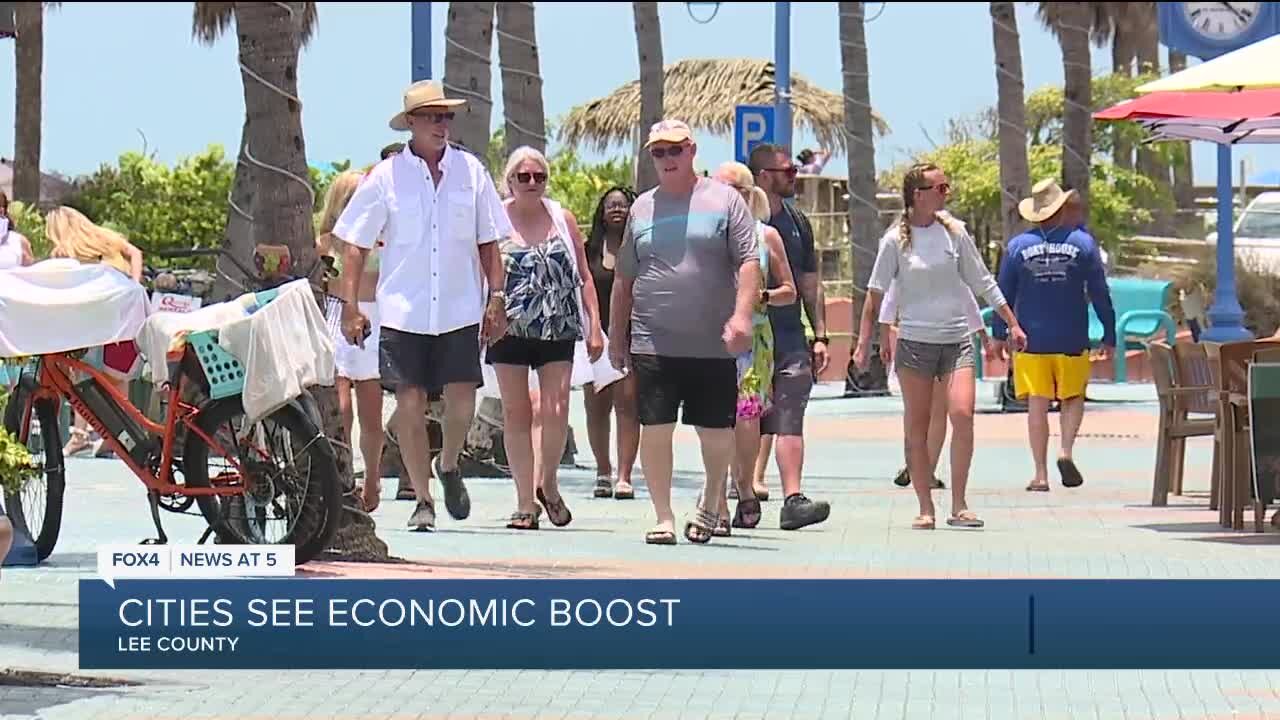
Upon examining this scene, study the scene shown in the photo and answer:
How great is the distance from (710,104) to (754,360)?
47577 mm

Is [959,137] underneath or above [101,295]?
above

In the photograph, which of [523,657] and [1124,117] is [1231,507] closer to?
[1124,117]

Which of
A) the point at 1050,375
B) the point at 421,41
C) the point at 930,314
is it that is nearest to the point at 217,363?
the point at 930,314

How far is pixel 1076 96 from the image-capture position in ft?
101

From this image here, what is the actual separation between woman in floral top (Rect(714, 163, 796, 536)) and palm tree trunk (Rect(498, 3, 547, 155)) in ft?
18.4

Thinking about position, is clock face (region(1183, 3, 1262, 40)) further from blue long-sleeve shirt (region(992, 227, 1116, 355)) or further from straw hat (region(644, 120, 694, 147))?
straw hat (region(644, 120, 694, 147))

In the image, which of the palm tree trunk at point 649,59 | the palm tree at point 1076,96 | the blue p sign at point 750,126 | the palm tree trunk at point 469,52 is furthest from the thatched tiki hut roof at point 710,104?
the palm tree trunk at point 469,52

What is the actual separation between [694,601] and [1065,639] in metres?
1.21

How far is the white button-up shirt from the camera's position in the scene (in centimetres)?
1252

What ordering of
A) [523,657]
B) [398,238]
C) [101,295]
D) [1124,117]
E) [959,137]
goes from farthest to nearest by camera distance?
[959,137], [1124,117], [398,238], [101,295], [523,657]

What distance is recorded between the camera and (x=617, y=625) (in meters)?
9.34

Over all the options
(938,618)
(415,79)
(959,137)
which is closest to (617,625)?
(938,618)

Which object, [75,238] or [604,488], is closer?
[75,238]

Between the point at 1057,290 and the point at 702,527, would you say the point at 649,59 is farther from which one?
the point at 702,527
